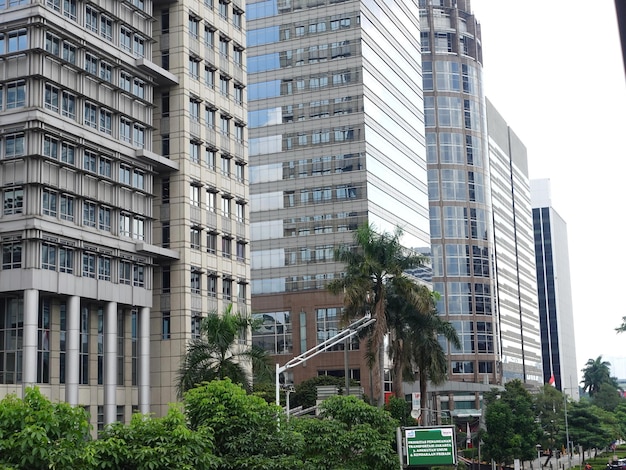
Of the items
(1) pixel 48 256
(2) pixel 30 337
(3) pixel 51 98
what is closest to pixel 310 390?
(1) pixel 48 256

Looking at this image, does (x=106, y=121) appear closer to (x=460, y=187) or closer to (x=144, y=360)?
(x=144, y=360)

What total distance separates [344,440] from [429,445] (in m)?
7.01

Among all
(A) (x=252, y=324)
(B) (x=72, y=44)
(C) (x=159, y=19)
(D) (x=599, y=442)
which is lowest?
(D) (x=599, y=442)

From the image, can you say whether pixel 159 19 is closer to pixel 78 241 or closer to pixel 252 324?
pixel 78 241

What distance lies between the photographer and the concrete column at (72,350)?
65.4m

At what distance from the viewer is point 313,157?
114m

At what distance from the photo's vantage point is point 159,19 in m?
82.2

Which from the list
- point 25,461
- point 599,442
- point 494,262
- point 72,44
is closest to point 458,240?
point 494,262

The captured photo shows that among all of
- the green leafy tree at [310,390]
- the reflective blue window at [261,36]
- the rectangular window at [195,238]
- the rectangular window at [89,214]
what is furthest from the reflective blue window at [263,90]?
the rectangular window at [89,214]

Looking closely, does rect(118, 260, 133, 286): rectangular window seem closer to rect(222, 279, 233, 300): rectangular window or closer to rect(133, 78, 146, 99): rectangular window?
rect(222, 279, 233, 300): rectangular window

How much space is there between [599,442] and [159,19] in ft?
221

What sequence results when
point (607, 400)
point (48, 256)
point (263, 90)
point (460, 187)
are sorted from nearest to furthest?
point (48, 256)
point (263, 90)
point (607, 400)
point (460, 187)

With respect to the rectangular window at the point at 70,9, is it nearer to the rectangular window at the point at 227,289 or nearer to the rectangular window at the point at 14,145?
the rectangular window at the point at 14,145

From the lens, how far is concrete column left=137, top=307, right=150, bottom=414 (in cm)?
7294
